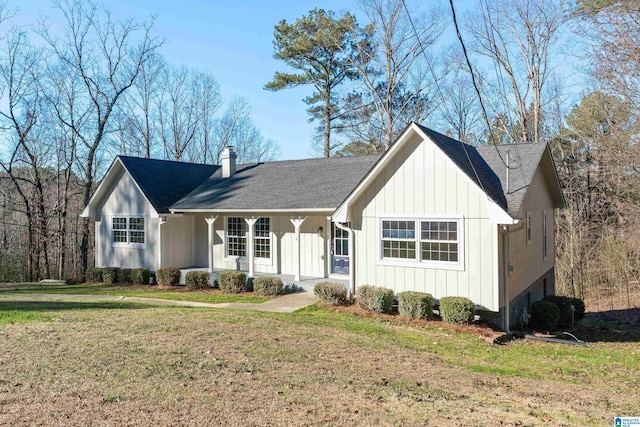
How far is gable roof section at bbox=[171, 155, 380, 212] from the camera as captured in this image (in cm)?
1553

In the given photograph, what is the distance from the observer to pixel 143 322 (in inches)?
379

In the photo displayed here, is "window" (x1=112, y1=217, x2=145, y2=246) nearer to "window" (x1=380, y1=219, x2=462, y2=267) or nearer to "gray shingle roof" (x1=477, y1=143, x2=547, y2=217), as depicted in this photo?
"window" (x1=380, y1=219, x2=462, y2=267)

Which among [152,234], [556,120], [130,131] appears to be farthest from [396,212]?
[130,131]

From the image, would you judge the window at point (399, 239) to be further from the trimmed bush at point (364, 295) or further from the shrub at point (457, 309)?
the shrub at point (457, 309)

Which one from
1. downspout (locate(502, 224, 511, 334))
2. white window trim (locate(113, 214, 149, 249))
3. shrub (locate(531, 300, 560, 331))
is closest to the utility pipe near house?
downspout (locate(502, 224, 511, 334))

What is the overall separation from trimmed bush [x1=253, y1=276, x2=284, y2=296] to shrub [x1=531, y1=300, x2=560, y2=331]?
783 cm

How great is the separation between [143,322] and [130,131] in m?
29.2

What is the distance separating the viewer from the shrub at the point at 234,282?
15266 mm

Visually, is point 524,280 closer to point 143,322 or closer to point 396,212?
point 396,212

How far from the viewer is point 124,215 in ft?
63.3

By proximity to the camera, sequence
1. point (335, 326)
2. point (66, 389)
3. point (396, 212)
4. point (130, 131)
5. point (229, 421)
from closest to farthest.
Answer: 1. point (229, 421)
2. point (66, 389)
3. point (335, 326)
4. point (396, 212)
5. point (130, 131)

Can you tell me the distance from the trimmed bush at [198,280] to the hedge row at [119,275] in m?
2.43

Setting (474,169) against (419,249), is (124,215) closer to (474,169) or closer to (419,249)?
(419,249)

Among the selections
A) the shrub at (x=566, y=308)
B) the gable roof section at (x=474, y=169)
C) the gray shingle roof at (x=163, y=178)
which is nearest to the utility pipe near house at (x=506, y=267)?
the gable roof section at (x=474, y=169)
